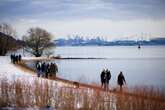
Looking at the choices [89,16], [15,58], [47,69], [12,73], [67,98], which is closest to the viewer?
[67,98]

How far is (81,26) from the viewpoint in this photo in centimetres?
1082

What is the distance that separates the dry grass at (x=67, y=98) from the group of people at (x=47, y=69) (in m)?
1.93

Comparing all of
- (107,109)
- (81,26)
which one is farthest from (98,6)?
(107,109)

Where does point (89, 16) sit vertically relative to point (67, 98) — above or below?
above

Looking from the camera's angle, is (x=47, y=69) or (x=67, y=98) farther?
(x=47, y=69)

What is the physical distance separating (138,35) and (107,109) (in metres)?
2.12

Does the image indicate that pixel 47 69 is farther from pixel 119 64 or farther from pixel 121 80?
pixel 121 80

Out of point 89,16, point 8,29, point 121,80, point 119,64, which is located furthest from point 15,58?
point 121,80

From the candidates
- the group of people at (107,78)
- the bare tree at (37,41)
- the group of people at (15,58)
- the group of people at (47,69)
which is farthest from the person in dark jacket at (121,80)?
the group of people at (15,58)

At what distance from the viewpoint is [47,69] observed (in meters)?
12.1

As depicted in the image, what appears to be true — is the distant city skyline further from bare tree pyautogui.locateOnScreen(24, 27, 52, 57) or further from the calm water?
the calm water

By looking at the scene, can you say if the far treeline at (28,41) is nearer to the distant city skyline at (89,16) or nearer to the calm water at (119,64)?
the distant city skyline at (89,16)

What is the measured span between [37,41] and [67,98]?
2957 millimetres

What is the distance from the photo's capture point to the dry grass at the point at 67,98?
9562 millimetres
